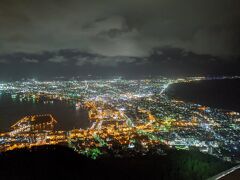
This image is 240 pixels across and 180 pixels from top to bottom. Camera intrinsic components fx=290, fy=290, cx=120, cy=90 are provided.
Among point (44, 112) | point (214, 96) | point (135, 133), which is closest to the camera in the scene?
point (135, 133)

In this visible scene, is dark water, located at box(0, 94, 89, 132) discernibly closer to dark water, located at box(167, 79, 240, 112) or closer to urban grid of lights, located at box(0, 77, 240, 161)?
urban grid of lights, located at box(0, 77, 240, 161)

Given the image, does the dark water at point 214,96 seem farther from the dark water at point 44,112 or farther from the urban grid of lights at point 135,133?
the dark water at point 44,112

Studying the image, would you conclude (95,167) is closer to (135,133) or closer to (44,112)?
(135,133)

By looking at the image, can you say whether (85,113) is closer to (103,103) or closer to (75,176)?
(103,103)

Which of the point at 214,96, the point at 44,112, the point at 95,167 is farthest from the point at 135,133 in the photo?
the point at 214,96

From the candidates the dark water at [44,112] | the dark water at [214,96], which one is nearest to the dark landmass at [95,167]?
the dark water at [44,112]
